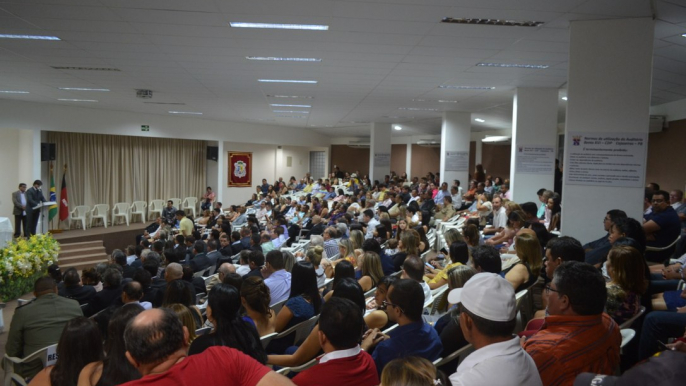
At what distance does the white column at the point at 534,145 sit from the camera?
9195 mm

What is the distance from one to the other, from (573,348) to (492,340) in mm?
510

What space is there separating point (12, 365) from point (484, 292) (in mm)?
3729

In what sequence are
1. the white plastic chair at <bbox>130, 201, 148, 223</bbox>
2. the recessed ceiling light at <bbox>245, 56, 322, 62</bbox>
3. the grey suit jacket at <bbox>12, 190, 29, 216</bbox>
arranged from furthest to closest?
the white plastic chair at <bbox>130, 201, 148, 223</bbox> < the grey suit jacket at <bbox>12, 190, 29, 216</bbox> < the recessed ceiling light at <bbox>245, 56, 322, 62</bbox>

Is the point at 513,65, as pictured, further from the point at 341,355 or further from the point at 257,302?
the point at 341,355

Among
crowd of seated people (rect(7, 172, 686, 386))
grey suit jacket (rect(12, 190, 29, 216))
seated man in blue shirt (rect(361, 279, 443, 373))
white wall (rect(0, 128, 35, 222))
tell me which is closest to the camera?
crowd of seated people (rect(7, 172, 686, 386))

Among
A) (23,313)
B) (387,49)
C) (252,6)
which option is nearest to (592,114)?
(387,49)

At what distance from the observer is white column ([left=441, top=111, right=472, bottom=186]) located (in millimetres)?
13922

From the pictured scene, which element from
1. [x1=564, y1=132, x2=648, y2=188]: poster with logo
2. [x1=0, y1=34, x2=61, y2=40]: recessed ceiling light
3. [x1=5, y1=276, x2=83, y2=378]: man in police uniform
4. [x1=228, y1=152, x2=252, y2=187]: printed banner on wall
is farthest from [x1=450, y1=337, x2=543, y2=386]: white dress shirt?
[x1=228, y1=152, x2=252, y2=187]: printed banner on wall

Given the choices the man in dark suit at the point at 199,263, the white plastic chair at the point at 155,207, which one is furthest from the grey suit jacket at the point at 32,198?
the man in dark suit at the point at 199,263

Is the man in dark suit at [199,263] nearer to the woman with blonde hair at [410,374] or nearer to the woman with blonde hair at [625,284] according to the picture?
the woman with blonde hair at [625,284]

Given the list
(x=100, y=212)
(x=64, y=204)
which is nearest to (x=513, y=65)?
(x=64, y=204)

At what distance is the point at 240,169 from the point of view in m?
21.2

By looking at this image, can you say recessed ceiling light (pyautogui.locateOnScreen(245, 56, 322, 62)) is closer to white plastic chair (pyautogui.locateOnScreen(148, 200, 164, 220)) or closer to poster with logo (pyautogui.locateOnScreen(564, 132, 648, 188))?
poster with logo (pyautogui.locateOnScreen(564, 132, 648, 188))

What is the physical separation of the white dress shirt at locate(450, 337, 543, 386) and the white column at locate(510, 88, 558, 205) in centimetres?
789
